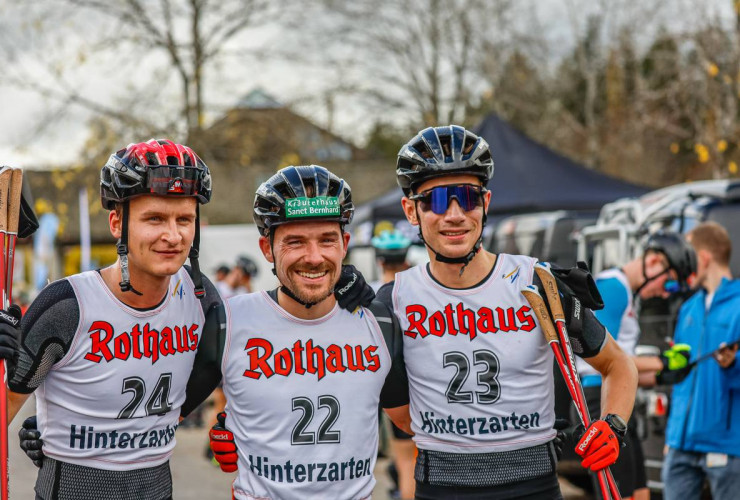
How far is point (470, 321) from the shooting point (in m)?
3.67

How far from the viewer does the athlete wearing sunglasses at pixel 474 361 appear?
3.59m

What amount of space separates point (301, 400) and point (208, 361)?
1.41 ft

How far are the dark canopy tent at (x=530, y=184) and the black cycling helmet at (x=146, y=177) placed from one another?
897cm

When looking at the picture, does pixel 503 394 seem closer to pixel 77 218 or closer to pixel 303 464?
pixel 303 464

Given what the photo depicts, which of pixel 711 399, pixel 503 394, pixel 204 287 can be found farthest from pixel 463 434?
pixel 711 399

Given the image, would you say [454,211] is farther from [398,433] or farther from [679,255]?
[398,433]

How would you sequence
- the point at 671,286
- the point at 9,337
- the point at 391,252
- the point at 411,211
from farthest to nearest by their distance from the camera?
the point at 391,252
the point at 671,286
the point at 411,211
the point at 9,337

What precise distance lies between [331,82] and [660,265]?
67.2 feet

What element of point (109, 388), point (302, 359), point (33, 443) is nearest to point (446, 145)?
point (302, 359)

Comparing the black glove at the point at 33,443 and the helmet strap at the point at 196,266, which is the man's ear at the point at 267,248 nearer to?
the helmet strap at the point at 196,266

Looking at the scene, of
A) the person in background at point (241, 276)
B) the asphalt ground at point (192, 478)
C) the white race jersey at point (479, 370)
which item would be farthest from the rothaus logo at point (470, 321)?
the person in background at point (241, 276)

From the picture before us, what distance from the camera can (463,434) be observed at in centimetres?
359

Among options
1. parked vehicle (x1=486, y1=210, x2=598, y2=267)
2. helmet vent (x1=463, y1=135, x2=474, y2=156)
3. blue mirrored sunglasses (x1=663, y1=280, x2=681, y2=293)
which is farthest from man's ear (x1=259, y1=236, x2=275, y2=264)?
parked vehicle (x1=486, y1=210, x2=598, y2=267)

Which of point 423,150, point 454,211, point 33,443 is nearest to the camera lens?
point 33,443
